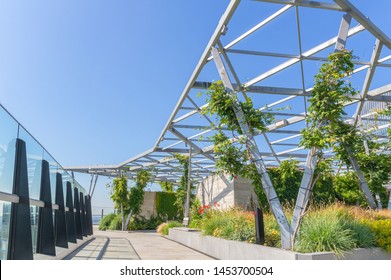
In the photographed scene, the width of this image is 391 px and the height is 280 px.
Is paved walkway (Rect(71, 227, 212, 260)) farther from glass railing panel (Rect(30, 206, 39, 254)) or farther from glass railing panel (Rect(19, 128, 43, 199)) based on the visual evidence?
glass railing panel (Rect(19, 128, 43, 199))

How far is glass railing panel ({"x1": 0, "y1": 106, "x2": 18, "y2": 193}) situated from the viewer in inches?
162

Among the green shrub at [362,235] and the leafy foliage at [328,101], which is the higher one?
the leafy foliage at [328,101]

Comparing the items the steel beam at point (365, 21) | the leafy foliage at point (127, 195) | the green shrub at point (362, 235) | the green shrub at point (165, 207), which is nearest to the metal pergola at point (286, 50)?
the steel beam at point (365, 21)

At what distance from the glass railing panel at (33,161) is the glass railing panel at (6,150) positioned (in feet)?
1.33

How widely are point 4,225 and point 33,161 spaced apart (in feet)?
6.08

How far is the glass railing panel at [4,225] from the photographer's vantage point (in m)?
4.07

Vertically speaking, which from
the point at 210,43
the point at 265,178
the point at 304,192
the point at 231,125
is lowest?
the point at 304,192

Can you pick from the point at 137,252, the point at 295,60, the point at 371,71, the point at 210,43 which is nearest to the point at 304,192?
the point at 137,252

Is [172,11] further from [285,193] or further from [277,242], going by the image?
[285,193]

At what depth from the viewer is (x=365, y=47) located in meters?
10.9

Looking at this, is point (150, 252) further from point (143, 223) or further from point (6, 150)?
point (143, 223)

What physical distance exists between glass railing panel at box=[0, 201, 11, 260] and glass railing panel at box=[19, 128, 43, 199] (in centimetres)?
117

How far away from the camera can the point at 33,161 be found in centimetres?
579

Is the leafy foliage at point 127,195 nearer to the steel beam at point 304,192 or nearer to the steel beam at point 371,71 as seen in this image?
the steel beam at point 371,71
